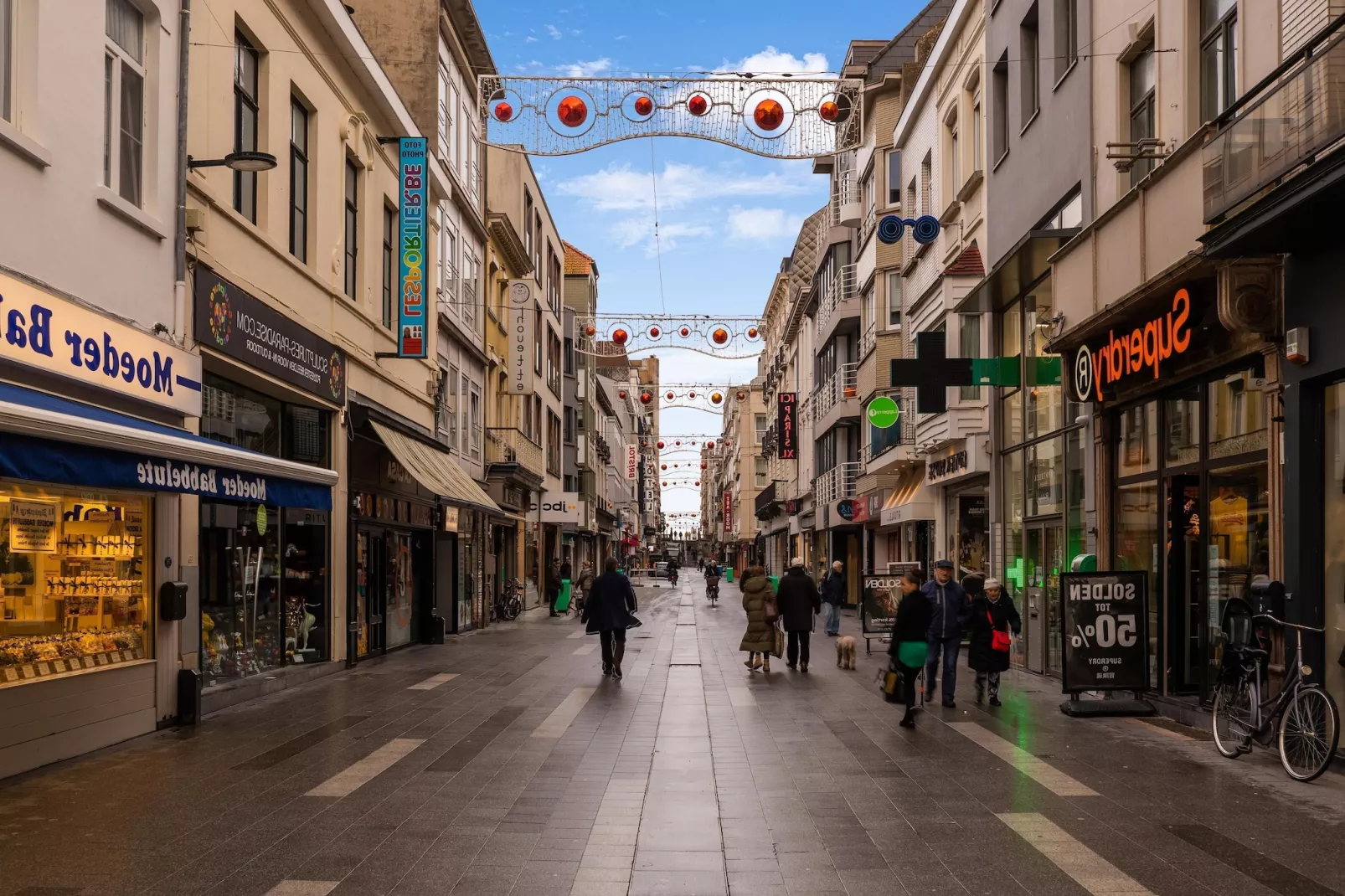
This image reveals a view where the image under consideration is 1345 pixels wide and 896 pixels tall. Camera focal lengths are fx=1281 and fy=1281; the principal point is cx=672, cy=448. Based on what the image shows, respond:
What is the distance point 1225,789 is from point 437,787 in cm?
569

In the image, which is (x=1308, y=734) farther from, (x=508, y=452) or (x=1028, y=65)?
(x=508, y=452)

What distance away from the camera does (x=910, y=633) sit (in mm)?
13539

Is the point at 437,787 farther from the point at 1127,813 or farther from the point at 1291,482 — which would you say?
the point at 1291,482

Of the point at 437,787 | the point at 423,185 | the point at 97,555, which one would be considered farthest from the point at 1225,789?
the point at 423,185

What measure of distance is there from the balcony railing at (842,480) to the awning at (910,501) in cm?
702

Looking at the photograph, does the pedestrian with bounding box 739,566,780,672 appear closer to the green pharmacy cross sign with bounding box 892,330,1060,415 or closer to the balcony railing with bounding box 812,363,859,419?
the green pharmacy cross sign with bounding box 892,330,1060,415

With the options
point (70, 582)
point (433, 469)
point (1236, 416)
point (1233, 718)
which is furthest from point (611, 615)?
point (1233, 718)

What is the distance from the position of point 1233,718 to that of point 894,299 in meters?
24.9

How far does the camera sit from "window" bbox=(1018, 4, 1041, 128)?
19.5 meters

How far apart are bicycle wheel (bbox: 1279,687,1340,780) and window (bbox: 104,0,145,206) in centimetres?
1083

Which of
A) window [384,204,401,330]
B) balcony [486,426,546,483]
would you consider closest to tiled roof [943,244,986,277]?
window [384,204,401,330]

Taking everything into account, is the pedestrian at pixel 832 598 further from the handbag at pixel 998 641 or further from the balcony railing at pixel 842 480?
the handbag at pixel 998 641

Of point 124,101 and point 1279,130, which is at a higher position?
point 124,101

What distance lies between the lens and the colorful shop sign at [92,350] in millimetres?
9430
